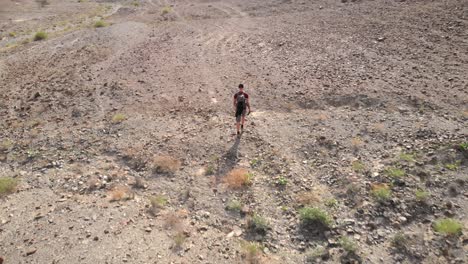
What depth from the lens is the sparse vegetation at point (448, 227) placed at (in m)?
8.65

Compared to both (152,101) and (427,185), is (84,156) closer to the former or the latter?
(152,101)

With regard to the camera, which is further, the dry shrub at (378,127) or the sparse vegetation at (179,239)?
the dry shrub at (378,127)

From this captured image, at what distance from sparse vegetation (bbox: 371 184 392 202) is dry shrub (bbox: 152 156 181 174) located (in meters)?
6.07

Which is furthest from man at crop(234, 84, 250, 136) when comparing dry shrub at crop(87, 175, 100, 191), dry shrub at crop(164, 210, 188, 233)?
dry shrub at crop(87, 175, 100, 191)

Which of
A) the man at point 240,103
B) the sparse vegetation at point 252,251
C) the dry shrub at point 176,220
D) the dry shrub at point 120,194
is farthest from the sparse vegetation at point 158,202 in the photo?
the man at point 240,103

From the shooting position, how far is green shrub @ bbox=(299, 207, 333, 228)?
9.33 meters

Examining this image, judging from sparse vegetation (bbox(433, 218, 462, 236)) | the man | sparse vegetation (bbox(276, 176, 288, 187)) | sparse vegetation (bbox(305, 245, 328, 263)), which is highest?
the man

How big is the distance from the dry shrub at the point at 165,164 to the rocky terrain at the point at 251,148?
3.1 inches

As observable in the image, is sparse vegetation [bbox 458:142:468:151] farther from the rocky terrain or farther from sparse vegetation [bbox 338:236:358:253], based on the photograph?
sparse vegetation [bbox 338:236:358:253]

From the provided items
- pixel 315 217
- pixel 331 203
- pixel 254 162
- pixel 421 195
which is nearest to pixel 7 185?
pixel 254 162

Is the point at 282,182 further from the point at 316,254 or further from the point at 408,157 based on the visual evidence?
the point at 408,157

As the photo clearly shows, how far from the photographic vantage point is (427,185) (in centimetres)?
1021

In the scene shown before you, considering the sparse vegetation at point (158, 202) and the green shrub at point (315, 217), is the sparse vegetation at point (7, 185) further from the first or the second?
the green shrub at point (315, 217)

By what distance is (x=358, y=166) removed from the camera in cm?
1124
